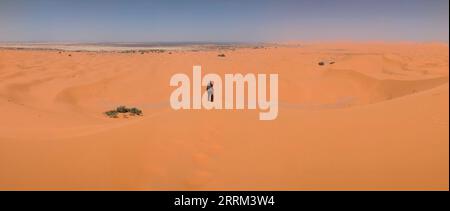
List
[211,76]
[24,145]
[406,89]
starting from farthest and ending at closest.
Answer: [211,76], [406,89], [24,145]

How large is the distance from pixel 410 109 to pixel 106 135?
4140mm

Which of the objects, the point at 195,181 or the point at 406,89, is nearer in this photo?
the point at 195,181

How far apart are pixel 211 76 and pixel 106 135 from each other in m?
11.5

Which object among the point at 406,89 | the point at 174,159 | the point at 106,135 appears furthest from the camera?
the point at 406,89

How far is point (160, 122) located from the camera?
6.28 metres

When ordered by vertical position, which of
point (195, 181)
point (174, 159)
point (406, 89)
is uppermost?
point (406, 89)

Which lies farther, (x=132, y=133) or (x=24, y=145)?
(x=132, y=133)
